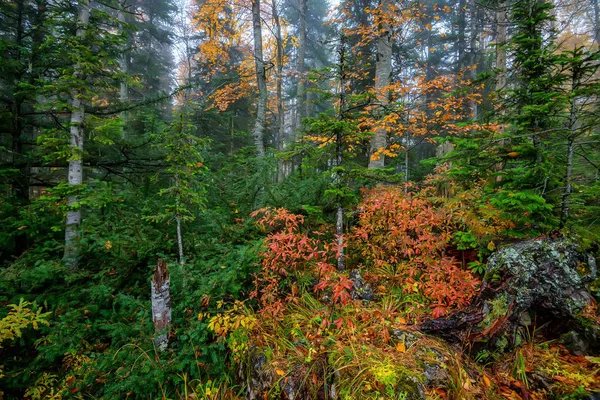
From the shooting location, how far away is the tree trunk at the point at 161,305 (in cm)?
371

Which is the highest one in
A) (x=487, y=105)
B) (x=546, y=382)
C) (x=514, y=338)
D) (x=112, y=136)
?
(x=487, y=105)

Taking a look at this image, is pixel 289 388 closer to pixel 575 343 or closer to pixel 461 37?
pixel 575 343

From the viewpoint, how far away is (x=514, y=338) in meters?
3.29

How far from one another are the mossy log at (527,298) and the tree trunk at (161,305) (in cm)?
371

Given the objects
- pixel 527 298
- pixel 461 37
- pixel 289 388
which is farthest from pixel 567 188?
pixel 461 37

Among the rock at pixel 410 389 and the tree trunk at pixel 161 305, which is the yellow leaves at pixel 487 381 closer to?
the rock at pixel 410 389

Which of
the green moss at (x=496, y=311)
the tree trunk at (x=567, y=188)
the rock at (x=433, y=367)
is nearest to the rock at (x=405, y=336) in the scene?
the rock at (x=433, y=367)

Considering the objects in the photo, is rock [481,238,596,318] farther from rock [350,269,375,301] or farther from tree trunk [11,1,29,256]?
tree trunk [11,1,29,256]

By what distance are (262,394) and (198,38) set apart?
21354mm

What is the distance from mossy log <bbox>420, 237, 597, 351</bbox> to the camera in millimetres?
3297

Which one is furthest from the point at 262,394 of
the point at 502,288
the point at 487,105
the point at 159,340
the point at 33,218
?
the point at 487,105

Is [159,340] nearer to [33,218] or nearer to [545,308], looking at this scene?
[33,218]

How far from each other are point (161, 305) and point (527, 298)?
16.9 ft

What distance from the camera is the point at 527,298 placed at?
338 centimetres
